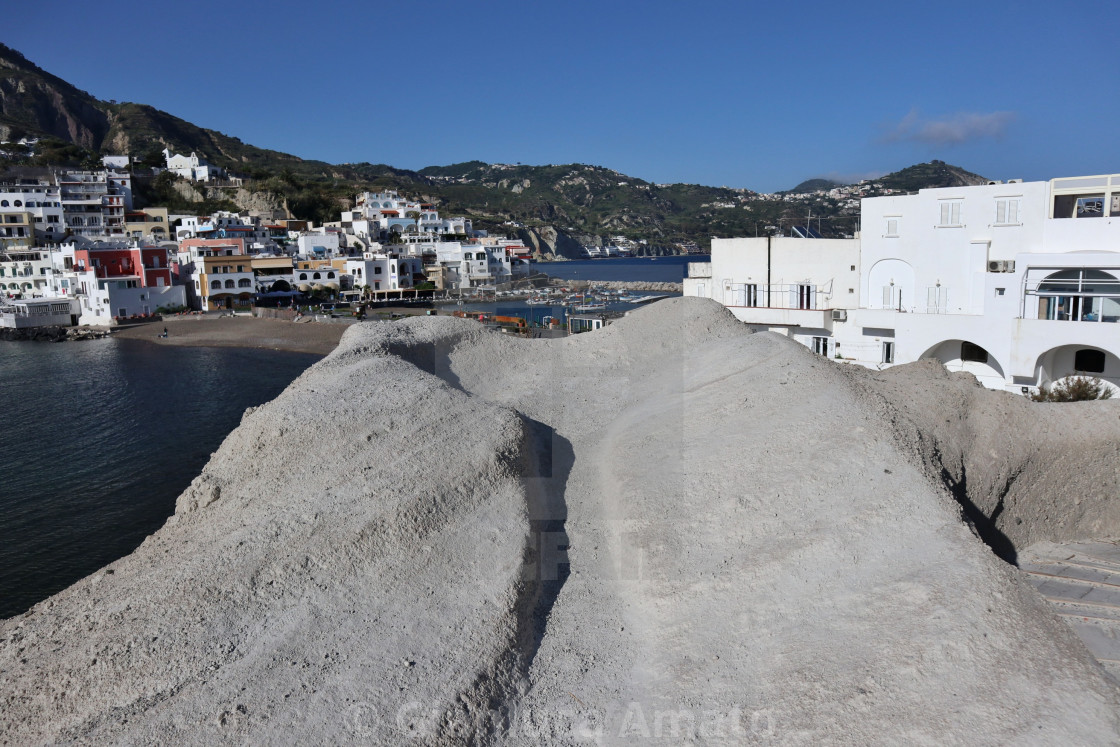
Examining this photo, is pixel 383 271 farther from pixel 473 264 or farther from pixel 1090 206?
pixel 1090 206

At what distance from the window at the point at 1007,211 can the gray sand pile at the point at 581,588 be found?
381 inches

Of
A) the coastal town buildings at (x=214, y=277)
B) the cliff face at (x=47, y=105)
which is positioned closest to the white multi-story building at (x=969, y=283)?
the coastal town buildings at (x=214, y=277)

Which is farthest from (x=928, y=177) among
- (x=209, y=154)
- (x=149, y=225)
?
(x=209, y=154)

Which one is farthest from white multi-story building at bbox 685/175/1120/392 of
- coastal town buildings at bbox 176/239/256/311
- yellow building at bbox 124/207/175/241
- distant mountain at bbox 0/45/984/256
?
yellow building at bbox 124/207/175/241

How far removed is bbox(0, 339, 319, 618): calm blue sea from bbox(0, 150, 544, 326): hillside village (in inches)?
536

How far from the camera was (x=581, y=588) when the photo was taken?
12.4 meters

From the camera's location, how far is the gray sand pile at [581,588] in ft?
28.4

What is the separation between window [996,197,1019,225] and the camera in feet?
77.5

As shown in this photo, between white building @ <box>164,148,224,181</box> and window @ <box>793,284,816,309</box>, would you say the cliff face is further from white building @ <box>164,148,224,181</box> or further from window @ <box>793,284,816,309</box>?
window @ <box>793,284,816,309</box>

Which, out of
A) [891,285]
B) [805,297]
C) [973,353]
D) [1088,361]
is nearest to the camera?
[1088,361]

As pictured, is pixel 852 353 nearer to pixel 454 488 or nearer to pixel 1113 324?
pixel 1113 324

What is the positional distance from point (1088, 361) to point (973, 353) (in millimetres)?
3193

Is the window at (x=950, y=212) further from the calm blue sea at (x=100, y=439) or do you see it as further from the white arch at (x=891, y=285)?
the calm blue sea at (x=100, y=439)

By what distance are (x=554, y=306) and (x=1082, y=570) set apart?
69.5m
